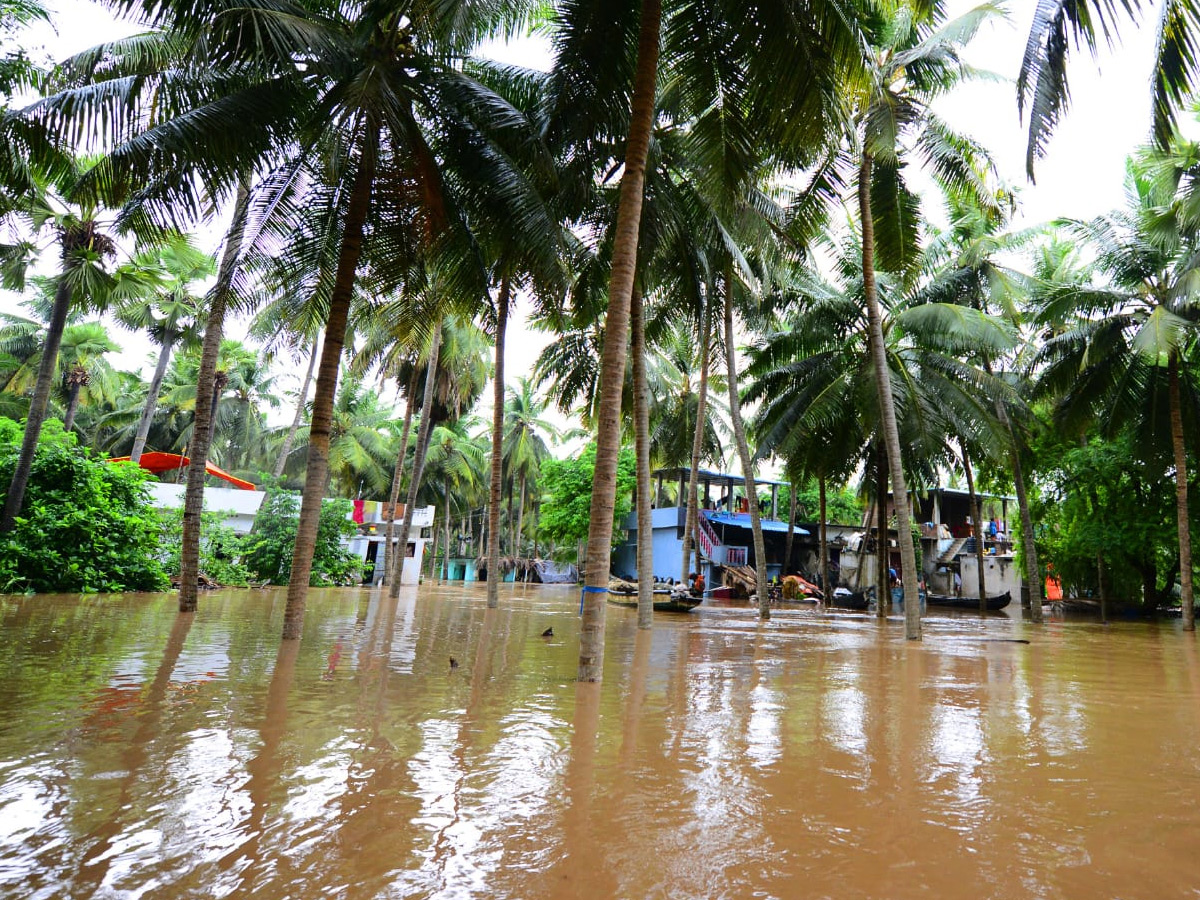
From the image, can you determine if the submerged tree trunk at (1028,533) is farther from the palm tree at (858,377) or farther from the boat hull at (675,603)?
the boat hull at (675,603)

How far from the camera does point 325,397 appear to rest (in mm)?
10539

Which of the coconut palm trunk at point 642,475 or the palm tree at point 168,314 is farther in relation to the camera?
the palm tree at point 168,314

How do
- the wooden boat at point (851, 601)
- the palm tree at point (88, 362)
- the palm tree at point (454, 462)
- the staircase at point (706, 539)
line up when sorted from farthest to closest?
the palm tree at point (454, 462) < the staircase at point (706, 539) < the palm tree at point (88, 362) < the wooden boat at point (851, 601)

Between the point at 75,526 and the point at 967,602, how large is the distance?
28.9 metres

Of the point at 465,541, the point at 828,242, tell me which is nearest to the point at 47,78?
the point at 828,242

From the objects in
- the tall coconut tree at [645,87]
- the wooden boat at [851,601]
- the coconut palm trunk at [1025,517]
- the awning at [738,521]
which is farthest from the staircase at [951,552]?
the tall coconut tree at [645,87]

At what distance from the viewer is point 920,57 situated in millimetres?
13750

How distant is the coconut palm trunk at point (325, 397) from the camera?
10.1 metres

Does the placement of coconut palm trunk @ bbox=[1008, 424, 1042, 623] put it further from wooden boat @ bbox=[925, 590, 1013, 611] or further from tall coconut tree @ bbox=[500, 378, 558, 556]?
tall coconut tree @ bbox=[500, 378, 558, 556]

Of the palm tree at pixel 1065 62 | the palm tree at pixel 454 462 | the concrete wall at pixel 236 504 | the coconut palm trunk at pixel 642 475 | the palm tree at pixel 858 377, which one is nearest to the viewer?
the palm tree at pixel 1065 62

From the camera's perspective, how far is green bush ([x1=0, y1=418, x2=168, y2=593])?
1627 centimetres

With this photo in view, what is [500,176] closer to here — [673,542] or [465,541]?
[673,542]

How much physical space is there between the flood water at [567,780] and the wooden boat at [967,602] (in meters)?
21.1

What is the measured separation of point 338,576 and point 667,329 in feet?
51.5
